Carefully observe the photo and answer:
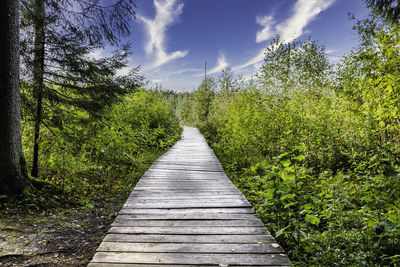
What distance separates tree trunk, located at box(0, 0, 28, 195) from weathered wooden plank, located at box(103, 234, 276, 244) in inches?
92.5

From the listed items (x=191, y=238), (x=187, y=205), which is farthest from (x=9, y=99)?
(x=191, y=238)

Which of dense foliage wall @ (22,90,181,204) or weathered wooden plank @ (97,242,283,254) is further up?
dense foliage wall @ (22,90,181,204)

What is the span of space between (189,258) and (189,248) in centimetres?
17

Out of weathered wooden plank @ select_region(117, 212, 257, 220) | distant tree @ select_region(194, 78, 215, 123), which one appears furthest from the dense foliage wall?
distant tree @ select_region(194, 78, 215, 123)

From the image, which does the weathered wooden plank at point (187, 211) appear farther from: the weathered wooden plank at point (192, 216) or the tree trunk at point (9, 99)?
the tree trunk at point (9, 99)

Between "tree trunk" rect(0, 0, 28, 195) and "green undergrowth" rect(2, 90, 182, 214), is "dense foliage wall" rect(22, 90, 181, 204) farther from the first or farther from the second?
"tree trunk" rect(0, 0, 28, 195)

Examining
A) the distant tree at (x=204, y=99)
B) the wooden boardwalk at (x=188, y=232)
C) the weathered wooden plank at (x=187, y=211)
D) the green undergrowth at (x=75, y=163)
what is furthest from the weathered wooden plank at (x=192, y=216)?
the distant tree at (x=204, y=99)

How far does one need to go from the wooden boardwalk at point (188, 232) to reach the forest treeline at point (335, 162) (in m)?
0.32

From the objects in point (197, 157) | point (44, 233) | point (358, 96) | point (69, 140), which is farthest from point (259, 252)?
point (358, 96)

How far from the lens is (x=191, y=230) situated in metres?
2.67

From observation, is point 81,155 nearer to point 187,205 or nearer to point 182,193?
point 182,193

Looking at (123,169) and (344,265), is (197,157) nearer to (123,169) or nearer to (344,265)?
(123,169)

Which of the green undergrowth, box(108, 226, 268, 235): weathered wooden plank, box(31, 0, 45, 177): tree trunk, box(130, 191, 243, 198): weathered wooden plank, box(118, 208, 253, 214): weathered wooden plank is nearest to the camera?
box(108, 226, 268, 235): weathered wooden plank

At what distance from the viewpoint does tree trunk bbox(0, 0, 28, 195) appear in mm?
3436
